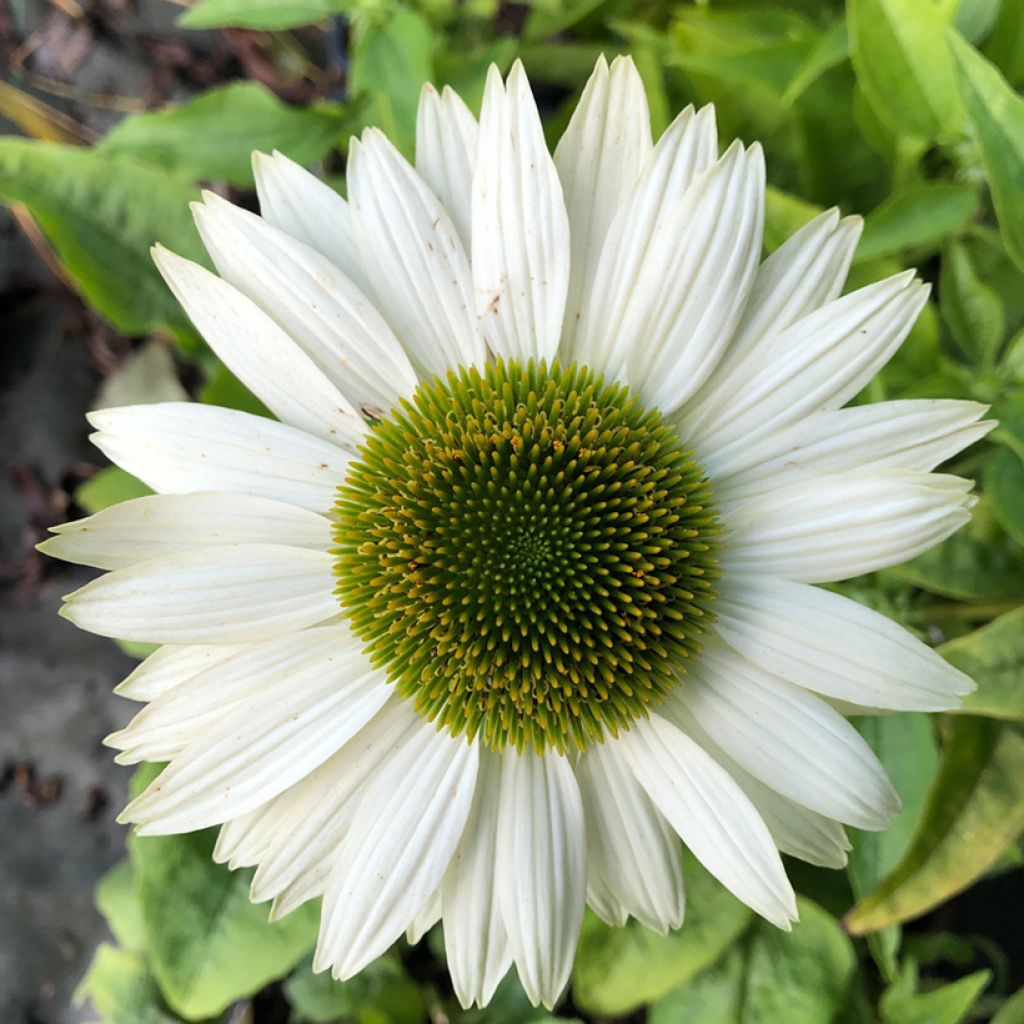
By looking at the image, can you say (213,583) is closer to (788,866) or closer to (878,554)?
(878,554)

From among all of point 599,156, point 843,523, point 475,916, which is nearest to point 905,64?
point 599,156

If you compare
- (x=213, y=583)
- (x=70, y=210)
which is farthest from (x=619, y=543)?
(x=70, y=210)

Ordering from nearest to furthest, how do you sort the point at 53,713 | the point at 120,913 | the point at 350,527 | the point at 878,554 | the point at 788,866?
1. the point at 878,554
2. the point at 350,527
3. the point at 788,866
4. the point at 120,913
5. the point at 53,713

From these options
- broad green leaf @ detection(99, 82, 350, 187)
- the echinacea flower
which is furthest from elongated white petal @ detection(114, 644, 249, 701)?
broad green leaf @ detection(99, 82, 350, 187)

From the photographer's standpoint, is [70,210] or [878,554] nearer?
[878,554]

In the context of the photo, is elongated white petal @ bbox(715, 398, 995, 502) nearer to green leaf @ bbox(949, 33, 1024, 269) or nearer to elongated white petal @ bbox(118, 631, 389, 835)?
green leaf @ bbox(949, 33, 1024, 269)

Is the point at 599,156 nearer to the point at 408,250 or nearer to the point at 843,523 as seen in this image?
the point at 408,250
